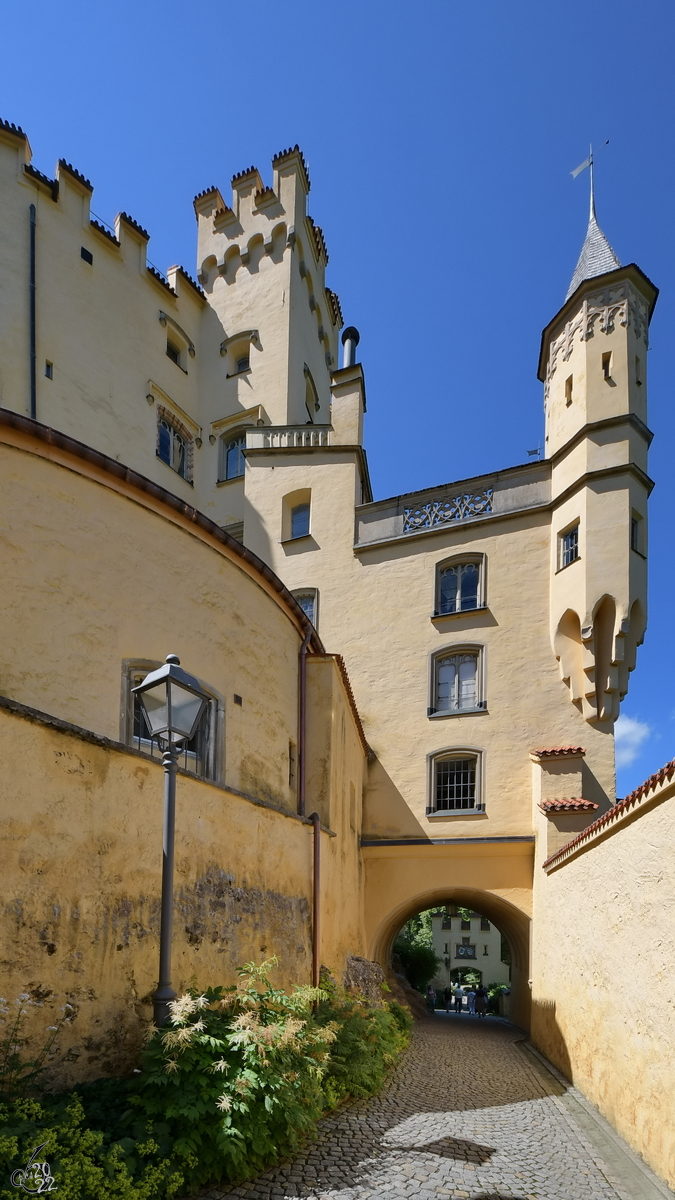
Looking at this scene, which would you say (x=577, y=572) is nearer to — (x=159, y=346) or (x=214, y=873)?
(x=214, y=873)

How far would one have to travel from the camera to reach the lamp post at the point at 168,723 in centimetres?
525

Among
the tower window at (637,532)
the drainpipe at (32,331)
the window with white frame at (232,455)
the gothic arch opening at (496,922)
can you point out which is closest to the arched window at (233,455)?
the window with white frame at (232,455)

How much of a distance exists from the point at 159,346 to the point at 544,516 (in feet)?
39.0

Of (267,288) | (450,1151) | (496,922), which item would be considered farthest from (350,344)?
(450,1151)

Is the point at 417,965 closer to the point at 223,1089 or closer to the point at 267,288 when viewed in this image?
the point at 223,1089

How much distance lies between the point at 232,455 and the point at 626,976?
1784 centimetres

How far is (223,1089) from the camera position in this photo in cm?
505

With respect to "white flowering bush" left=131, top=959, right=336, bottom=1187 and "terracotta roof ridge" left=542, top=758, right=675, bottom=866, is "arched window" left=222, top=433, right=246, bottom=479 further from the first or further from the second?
"white flowering bush" left=131, top=959, right=336, bottom=1187


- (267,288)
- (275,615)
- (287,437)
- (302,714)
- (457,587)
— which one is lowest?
(302,714)

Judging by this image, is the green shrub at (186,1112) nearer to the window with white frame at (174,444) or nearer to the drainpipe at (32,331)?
the drainpipe at (32,331)

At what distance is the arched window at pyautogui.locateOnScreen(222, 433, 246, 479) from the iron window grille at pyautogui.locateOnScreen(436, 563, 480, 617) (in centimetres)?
742

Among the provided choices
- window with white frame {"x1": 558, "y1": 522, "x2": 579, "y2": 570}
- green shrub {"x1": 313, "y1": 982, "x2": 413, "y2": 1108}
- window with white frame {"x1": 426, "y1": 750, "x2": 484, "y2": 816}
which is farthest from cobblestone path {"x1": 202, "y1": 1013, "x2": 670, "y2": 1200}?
window with white frame {"x1": 558, "y1": 522, "x2": 579, "y2": 570}

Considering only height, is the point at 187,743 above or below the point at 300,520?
below

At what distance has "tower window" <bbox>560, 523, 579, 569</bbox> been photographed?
16.1 meters
